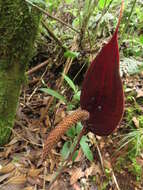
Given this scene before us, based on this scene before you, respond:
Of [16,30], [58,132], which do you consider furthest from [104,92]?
[16,30]

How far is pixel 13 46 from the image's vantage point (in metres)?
0.91

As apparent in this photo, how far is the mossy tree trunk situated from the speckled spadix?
34 centimetres

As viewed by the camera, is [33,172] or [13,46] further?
[33,172]

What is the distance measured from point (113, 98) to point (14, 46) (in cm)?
47

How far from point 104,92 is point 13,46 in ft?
1.45

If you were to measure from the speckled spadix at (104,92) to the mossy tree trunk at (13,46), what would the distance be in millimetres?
336

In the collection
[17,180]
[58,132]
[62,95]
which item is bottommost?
[17,180]

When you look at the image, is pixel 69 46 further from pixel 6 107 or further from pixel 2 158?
pixel 2 158

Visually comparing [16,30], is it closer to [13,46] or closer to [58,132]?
[13,46]

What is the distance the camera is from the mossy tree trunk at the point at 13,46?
33.8 inches

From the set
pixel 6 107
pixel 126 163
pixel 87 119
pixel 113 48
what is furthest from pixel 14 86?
pixel 126 163

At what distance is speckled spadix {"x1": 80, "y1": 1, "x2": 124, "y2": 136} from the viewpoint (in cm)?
63

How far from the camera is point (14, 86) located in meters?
1.00

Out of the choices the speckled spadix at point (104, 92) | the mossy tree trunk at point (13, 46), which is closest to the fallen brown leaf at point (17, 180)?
the mossy tree trunk at point (13, 46)
